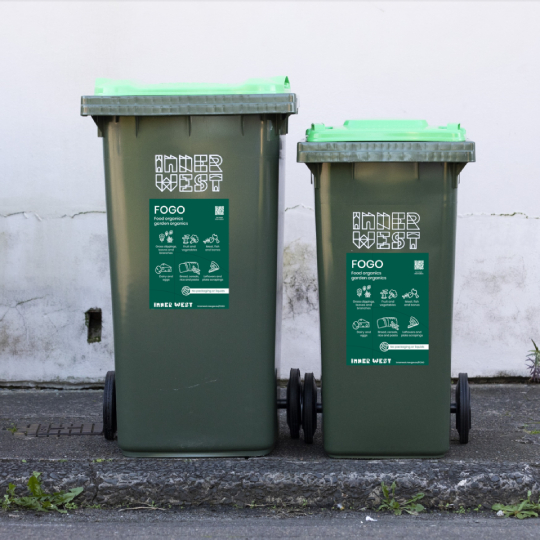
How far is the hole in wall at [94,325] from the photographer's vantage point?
479 centimetres

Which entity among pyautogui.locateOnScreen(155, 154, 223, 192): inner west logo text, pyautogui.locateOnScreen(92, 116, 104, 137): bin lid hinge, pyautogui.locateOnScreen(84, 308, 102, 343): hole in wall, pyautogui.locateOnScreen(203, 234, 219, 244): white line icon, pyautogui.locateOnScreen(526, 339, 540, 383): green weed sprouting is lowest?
pyautogui.locateOnScreen(526, 339, 540, 383): green weed sprouting

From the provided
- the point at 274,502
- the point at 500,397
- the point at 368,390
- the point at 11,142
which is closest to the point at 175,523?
the point at 274,502

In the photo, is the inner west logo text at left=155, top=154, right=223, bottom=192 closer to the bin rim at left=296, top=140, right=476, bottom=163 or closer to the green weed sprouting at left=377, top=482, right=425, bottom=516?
the bin rim at left=296, top=140, right=476, bottom=163

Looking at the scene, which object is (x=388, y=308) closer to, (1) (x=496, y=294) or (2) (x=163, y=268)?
(2) (x=163, y=268)

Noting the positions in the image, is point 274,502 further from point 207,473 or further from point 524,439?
point 524,439

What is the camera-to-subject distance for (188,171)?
3.01m

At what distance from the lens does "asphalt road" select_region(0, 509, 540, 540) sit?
2703 millimetres

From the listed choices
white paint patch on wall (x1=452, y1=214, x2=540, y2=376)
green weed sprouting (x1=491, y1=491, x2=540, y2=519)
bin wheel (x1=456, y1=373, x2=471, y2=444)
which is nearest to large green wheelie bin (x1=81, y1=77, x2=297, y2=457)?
bin wheel (x1=456, y1=373, x2=471, y2=444)

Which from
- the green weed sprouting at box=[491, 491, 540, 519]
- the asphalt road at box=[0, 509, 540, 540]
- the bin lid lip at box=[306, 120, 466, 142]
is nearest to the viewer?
the asphalt road at box=[0, 509, 540, 540]

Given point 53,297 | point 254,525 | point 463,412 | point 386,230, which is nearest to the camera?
point 254,525

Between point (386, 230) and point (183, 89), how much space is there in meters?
1.08

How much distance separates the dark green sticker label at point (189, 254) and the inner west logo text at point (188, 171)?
0.07m

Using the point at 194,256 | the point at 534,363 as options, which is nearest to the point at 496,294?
the point at 534,363

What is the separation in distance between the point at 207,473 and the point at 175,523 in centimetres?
25
